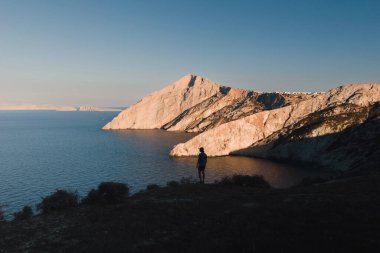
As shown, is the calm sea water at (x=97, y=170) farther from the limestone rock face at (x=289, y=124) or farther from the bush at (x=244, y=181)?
the bush at (x=244, y=181)

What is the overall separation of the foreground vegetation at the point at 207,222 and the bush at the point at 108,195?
5 cm

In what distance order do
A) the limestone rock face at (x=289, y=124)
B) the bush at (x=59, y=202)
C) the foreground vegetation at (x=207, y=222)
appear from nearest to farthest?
the foreground vegetation at (x=207, y=222) < the bush at (x=59, y=202) < the limestone rock face at (x=289, y=124)

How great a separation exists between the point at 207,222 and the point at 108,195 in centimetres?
694

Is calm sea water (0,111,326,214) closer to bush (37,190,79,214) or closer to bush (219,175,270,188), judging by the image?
bush (37,190,79,214)

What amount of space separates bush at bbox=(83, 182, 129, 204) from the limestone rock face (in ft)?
248

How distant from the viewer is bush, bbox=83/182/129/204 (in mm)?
19141

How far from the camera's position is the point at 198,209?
663 inches

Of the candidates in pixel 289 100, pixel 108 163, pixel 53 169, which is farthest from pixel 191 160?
pixel 289 100

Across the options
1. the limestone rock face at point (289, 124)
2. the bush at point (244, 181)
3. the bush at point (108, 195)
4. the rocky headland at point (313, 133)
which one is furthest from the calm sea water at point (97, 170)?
the bush at point (244, 181)

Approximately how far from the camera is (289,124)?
10544 centimetres

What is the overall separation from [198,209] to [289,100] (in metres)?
138

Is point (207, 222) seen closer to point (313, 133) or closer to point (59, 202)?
point (59, 202)

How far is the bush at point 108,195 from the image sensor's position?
62.8ft

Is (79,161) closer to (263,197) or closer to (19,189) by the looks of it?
(19,189)
